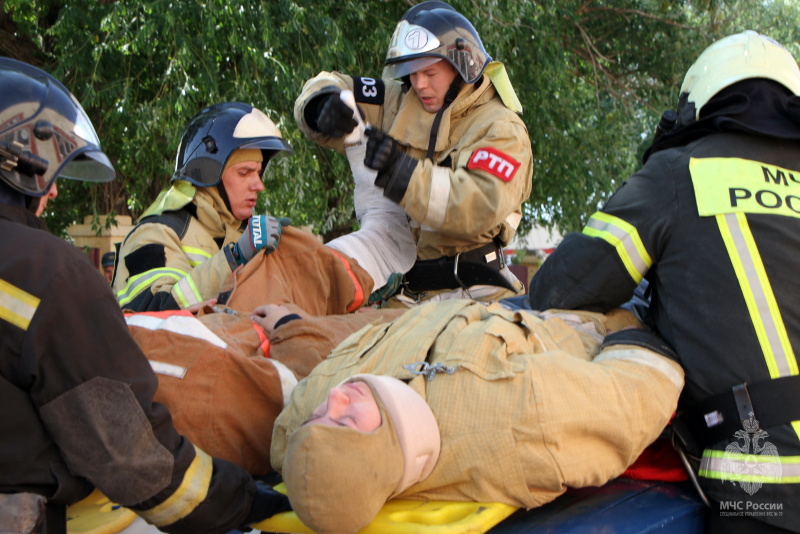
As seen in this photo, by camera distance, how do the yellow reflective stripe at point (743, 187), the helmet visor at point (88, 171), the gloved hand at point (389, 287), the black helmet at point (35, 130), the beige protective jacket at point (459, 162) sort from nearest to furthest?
the black helmet at point (35, 130)
the yellow reflective stripe at point (743, 187)
the helmet visor at point (88, 171)
the beige protective jacket at point (459, 162)
the gloved hand at point (389, 287)

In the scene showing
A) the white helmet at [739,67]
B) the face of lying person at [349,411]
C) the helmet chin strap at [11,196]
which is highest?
the white helmet at [739,67]

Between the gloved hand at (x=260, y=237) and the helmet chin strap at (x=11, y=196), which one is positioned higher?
the helmet chin strap at (x=11, y=196)

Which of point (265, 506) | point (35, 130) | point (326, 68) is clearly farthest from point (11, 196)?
point (326, 68)

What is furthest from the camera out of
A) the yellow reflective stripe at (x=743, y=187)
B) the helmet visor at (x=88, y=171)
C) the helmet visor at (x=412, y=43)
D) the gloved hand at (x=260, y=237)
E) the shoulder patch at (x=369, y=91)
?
the shoulder patch at (x=369, y=91)

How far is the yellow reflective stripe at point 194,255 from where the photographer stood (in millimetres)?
3637

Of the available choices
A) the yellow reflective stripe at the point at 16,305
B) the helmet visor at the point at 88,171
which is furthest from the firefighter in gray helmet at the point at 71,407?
the helmet visor at the point at 88,171

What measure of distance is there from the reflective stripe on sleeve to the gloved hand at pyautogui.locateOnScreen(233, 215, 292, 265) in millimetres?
606

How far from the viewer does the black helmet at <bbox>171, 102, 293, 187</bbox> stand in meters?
3.74

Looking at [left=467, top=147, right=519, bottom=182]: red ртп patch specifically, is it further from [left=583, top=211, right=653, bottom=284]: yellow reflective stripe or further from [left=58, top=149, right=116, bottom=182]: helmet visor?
[left=58, top=149, right=116, bottom=182]: helmet visor

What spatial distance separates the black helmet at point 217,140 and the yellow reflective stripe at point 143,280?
1.69 ft

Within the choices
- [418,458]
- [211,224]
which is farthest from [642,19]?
[418,458]

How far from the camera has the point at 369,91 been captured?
4.03 metres

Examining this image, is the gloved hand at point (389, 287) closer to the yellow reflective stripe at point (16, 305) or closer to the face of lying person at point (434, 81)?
the face of lying person at point (434, 81)

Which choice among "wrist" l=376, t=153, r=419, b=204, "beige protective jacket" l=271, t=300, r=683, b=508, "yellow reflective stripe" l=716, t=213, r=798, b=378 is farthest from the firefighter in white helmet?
"wrist" l=376, t=153, r=419, b=204
